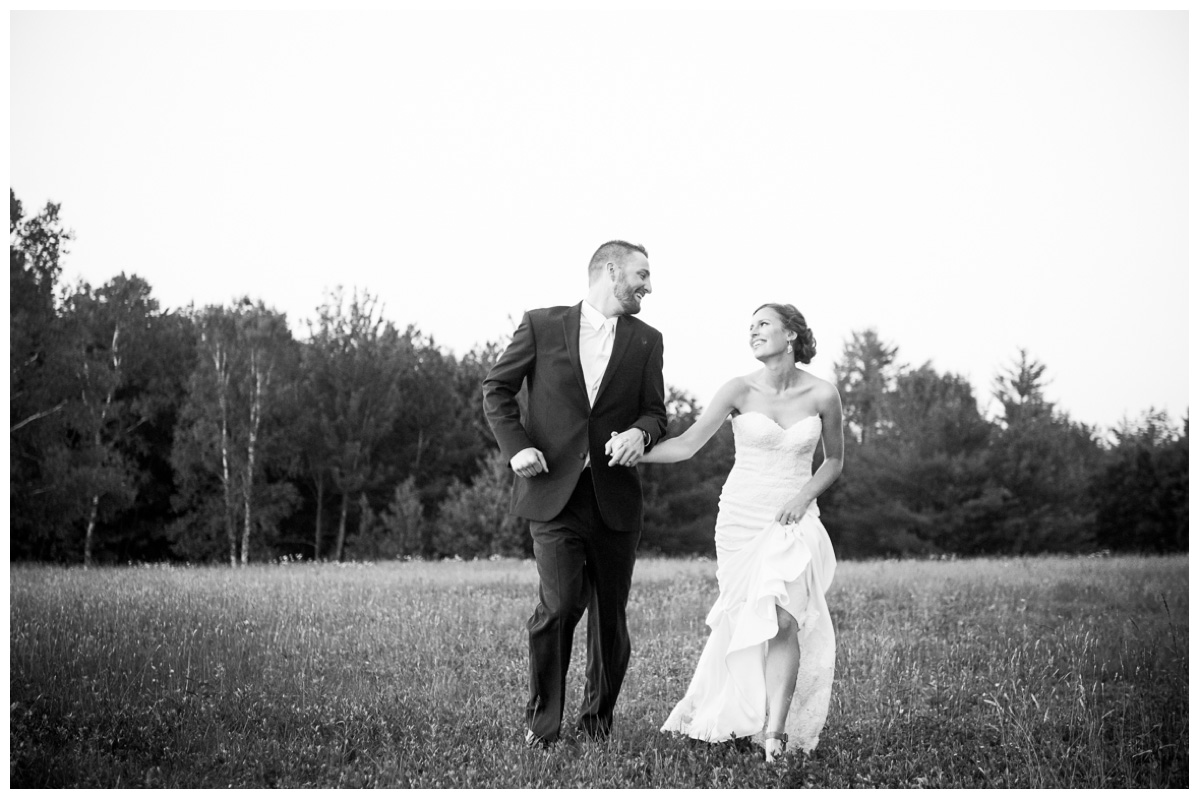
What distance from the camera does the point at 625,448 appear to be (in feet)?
17.7

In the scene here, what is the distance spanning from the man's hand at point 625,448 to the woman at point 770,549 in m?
Answer: 0.15

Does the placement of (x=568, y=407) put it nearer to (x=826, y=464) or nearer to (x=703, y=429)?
(x=703, y=429)

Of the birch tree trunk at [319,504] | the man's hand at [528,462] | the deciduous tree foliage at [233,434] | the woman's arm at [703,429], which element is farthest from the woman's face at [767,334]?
the birch tree trunk at [319,504]

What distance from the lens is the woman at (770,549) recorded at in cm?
552

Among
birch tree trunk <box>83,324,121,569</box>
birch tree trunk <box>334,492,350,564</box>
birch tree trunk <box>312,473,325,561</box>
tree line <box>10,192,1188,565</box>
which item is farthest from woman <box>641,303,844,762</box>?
birch tree trunk <box>312,473,325,561</box>

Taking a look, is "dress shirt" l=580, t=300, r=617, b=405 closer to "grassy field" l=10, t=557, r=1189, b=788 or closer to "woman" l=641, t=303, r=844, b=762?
"woman" l=641, t=303, r=844, b=762

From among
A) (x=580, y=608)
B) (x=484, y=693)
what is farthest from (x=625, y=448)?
(x=484, y=693)

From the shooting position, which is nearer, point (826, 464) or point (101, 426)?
point (826, 464)

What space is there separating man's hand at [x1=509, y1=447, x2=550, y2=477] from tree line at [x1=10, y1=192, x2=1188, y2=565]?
2026 cm

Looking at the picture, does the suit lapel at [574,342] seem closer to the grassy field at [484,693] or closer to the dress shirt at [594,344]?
the dress shirt at [594,344]

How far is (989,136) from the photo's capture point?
10.8 m

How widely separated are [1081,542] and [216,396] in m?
29.8

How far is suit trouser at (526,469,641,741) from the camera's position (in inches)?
215

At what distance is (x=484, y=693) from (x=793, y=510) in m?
2.74
